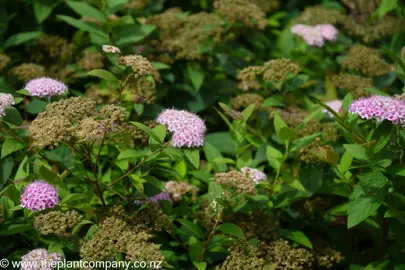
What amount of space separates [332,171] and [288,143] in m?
0.45

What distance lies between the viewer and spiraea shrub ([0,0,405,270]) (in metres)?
2.45

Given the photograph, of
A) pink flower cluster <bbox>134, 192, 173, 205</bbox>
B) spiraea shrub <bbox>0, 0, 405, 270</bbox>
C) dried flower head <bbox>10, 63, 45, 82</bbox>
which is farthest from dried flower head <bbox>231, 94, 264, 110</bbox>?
dried flower head <bbox>10, 63, 45, 82</bbox>

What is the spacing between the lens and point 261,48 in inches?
163

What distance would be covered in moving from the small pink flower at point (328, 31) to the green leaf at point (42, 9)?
70.0 inches

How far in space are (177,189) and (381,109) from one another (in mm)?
1098

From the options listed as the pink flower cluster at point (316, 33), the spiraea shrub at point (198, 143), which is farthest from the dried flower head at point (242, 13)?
the pink flower cluster at point (316, 33)

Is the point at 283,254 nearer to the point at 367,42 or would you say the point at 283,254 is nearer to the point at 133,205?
the point at 133,205

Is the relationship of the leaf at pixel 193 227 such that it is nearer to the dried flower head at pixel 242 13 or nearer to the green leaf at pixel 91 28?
Answer: the green leaf at pixel 91 28

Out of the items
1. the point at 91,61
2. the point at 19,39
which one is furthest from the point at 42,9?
the point at 91,61

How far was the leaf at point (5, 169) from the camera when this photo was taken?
285 cm

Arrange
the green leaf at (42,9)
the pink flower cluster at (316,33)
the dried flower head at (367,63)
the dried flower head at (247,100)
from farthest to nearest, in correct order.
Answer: the pink flower cluster at (316,33) → the green leaf at (42,9) → the dried flower head at (367,63) → the dried flower head at (247,100)

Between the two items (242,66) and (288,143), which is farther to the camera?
(242,66)

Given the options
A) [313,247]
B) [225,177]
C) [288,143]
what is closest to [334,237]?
[313,247]

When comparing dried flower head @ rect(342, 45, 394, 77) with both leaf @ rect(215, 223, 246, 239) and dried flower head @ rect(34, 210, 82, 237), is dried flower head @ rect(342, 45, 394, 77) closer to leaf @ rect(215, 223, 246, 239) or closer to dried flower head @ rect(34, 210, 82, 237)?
leaf @ rect(215, 223, 246, 239)
